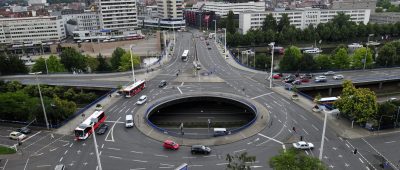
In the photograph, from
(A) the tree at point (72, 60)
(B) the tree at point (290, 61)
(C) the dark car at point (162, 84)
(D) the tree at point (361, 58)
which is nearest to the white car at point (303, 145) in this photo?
(C) the dark car at point (162, 84)

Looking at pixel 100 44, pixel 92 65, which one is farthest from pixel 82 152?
pixel 100 44

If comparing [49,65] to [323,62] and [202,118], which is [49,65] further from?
[323,62]

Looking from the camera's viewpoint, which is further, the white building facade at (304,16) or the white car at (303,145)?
the white building facade at (304,16)

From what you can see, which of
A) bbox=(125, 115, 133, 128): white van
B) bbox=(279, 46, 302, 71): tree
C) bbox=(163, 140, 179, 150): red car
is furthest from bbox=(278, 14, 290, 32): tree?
bbox=(163, 140, 179, 150): red car

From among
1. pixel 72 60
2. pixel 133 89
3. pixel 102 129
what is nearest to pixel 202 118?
pixel 133 89

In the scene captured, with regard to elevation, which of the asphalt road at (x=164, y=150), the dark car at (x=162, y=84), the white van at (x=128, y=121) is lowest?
the asphalt road at (x=164, y=150)

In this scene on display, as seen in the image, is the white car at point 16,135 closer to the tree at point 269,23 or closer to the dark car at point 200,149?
the dark car at point 200,149

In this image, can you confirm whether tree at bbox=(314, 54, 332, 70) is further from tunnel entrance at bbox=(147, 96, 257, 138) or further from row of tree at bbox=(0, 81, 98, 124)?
row of tree at bbox=(0, 81, 98, 124)
